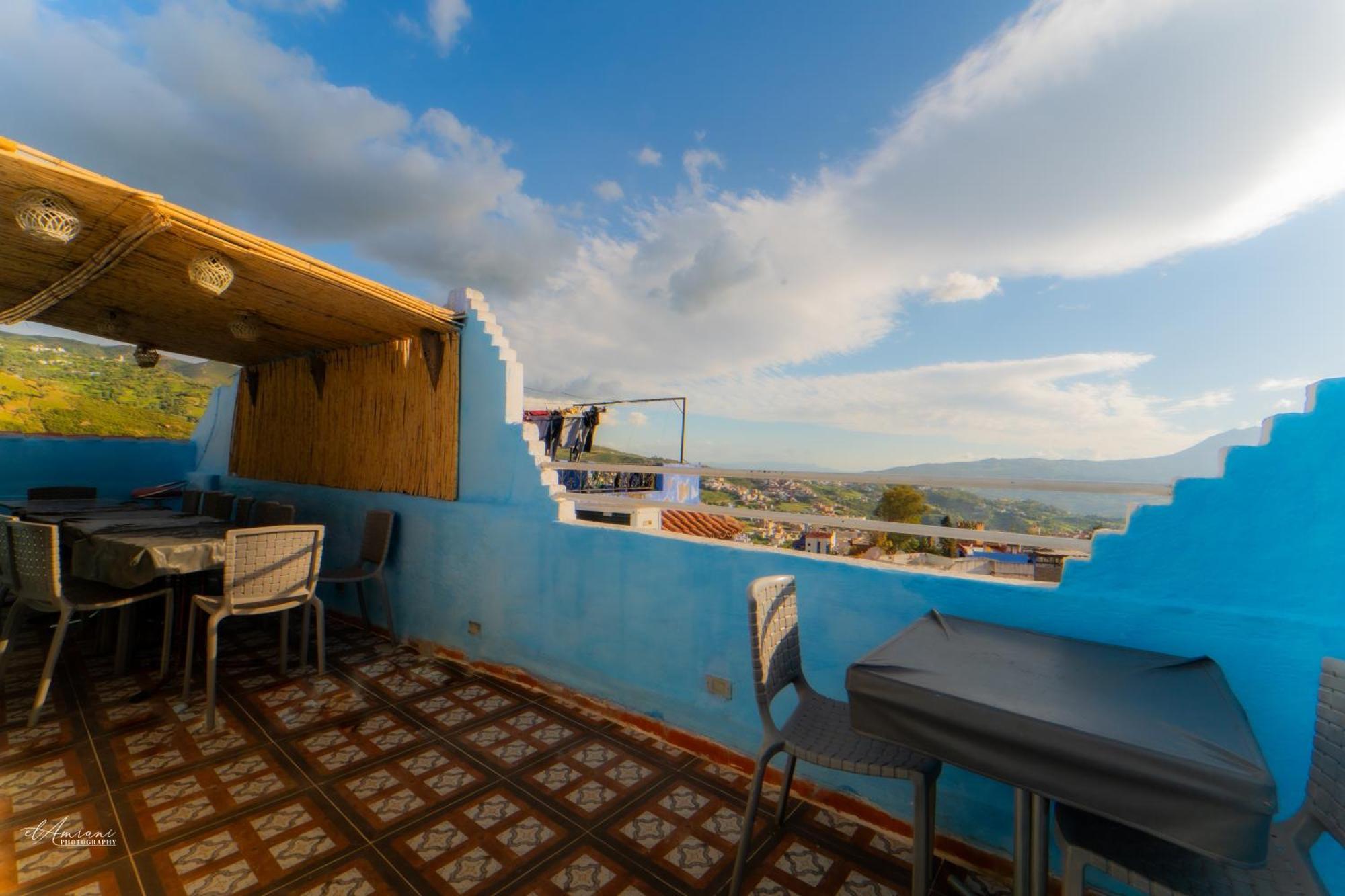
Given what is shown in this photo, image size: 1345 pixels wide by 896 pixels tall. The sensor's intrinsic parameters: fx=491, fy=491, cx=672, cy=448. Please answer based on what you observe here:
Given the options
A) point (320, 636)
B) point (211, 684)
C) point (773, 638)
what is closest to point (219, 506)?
point (320, 636)

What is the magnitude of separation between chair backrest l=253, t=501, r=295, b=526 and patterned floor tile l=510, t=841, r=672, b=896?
394cm

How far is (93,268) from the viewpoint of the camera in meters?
3.28

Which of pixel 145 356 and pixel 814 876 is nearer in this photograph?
pixel 814 876

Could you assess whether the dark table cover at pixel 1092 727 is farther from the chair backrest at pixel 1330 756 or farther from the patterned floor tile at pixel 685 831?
the patterned floor tile at pixel 685 831

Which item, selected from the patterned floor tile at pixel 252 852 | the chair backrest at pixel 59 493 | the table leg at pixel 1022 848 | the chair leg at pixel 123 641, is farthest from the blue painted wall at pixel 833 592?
the chair backrest at pixel 59 493

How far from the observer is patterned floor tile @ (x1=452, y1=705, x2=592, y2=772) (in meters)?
2.69

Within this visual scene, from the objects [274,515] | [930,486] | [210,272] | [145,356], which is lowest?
[274,515]

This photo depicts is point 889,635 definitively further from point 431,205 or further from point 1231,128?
point 431,205

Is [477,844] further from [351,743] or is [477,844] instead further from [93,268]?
[93,268]

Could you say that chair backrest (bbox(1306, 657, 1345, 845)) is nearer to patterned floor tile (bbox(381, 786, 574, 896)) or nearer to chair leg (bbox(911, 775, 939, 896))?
chair leg (bbox(911, 775, 939, 896))

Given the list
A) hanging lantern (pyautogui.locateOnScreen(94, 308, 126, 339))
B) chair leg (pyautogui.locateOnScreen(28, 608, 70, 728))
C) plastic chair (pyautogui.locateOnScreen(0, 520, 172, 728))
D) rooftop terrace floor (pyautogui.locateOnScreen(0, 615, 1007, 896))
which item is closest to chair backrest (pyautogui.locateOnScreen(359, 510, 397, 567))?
rooftop terrace floor (pyautogui.locateOnScreen(0, 615, 1007, 896))

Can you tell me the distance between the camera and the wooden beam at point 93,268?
2590 millimetres

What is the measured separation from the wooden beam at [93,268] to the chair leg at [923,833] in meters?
4.15

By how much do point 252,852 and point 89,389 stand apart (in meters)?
20.0
